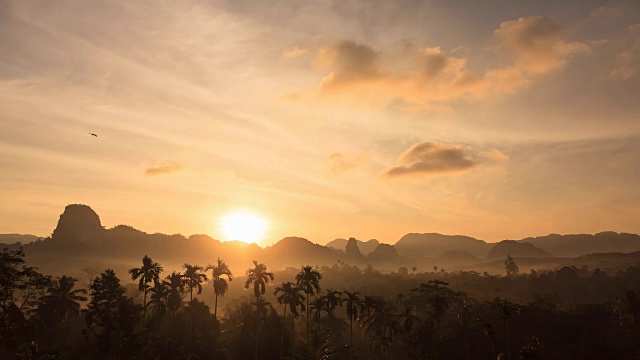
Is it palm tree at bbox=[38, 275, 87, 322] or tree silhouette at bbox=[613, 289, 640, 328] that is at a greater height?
palm tree at bbox=[38, 275, 87, 322]

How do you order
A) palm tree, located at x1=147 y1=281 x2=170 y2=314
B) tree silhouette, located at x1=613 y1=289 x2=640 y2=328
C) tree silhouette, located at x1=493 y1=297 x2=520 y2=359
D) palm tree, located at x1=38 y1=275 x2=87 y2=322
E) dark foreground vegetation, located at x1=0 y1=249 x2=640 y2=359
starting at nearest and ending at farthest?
dark foreground vegetation, located at x1=0 y1=249 x2=640 y2=359
tree silhouette, located at x1=493 y1=297 x2=520 y2=359
palm tree, located at x1=38 y1=275 x2=87 y2=322
palm tree, located at x1=147 y1=281 x2=170 y2=314
tree silhouette, located at x1=613 y1=289 x2=640 y2=328

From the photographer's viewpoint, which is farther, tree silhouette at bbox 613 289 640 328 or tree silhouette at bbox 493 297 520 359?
tree silhouette at bbox 613 289 640 328

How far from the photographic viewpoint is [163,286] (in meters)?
91.4

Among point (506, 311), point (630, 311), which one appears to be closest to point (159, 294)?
point (506, 311)

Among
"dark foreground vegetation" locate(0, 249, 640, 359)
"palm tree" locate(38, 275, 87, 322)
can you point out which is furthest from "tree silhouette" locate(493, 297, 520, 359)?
"palm tree" locate(38, 275, 87, 322)

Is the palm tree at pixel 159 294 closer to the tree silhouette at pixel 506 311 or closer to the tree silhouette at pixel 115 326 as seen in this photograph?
the tree silhouette at pixel 115 326

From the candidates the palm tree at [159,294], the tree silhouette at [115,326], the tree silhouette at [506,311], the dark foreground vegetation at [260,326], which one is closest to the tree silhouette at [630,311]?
the dark foreground vegetation at [260,326]

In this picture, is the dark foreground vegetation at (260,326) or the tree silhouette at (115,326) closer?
the tree silhouette at (115,326)

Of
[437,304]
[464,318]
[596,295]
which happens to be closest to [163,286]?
[437,304]

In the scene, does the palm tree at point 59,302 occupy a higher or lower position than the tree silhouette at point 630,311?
higher

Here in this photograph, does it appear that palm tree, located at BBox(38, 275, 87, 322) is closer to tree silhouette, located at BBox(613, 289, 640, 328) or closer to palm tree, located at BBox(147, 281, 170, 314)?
palm tree, located at BBox(147, 281, 170, 314)

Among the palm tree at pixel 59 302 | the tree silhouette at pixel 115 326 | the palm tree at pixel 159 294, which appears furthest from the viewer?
the palm tree at pixel 159 294

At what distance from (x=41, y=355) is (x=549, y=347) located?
109 metres

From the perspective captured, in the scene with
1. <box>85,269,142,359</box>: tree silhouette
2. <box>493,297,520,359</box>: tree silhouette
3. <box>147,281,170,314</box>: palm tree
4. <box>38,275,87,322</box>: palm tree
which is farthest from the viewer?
<box>147,281,170,314</box>: palm tree
